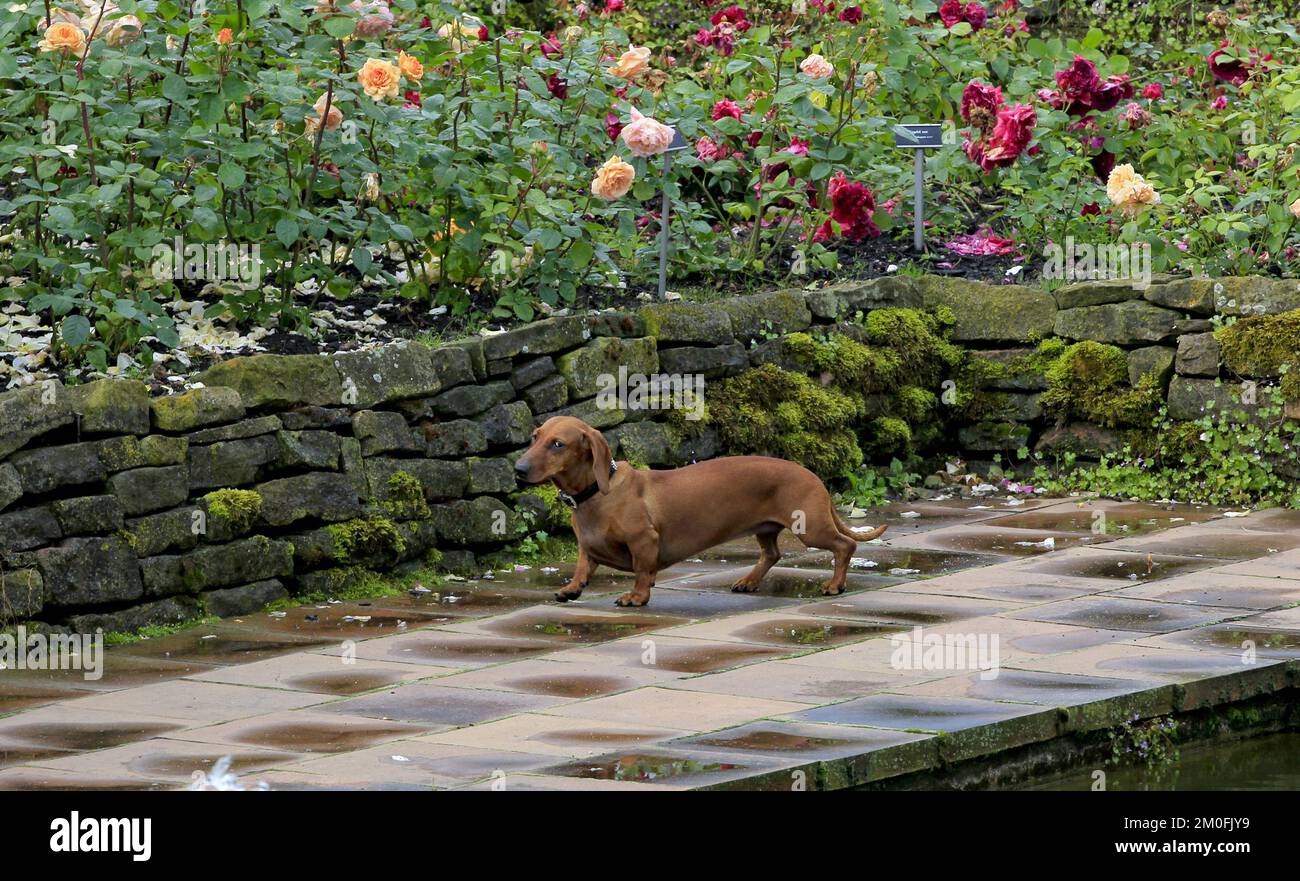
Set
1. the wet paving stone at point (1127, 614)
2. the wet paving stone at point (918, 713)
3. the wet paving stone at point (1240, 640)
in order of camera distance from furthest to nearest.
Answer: the wet paving stone at point (1127, 614), the wet paving stone at point (1240, 640), the wet paving stone at point (918, 713)

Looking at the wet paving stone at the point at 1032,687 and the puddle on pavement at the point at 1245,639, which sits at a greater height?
the puddle on pavement at the point at 1245,639

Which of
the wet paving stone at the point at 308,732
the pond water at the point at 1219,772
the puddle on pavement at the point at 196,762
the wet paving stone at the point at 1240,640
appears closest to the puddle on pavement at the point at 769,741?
the pond water at the point at 1219,772

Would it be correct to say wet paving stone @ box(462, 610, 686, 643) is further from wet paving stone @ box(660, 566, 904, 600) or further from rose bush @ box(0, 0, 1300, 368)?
rose bush @ box(0, 0, 1300, 368)

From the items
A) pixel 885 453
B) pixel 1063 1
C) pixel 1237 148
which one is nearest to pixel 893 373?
pixel 885 453

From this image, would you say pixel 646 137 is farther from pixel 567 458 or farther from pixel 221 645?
pixel 221 645

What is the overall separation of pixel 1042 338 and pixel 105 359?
5.52 metres

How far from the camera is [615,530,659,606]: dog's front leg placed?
7996 millimetres

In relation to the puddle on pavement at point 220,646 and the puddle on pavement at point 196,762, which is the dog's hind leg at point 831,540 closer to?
the puddle on pavement at point 220,646

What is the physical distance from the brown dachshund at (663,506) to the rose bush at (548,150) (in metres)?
1.59

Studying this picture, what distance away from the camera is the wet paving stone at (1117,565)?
8531mm

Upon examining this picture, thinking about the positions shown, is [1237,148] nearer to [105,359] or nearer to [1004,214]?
[1004,214]

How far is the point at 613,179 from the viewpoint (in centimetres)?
920

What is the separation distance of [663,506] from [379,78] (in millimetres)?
2314

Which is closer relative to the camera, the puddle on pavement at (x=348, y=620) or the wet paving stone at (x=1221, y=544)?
the puddle on pavement at (x=348, y=620)
